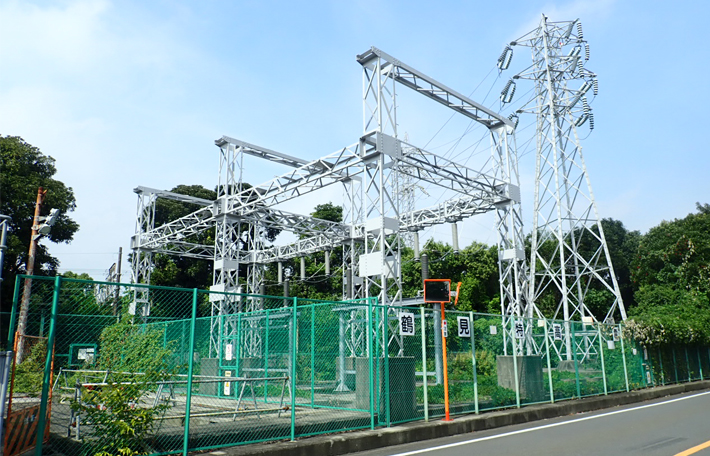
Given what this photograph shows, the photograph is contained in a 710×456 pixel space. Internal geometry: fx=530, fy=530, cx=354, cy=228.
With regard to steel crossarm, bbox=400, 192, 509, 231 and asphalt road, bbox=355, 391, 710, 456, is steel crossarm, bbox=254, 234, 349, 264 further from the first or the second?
asphalt road, bbox=355, 391, 710, 456

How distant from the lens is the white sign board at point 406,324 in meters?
10.1

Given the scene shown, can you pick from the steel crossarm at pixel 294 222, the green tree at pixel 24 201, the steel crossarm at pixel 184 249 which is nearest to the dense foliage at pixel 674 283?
the steel crossarm at pixel 294 222

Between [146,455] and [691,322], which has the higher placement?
[691,322]

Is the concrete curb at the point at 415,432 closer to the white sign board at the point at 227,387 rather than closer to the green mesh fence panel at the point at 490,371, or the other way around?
the green mesh fence panel at the point at 490,371

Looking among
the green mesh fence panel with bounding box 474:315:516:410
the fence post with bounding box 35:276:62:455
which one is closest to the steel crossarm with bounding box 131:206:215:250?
the green mesh fence panel with bounding box 474:315:516:410

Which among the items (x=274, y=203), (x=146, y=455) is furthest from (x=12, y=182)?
(x=146, y=455)

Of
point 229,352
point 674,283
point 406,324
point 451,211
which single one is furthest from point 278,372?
point 674,283

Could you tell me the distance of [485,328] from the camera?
12445 millimetres

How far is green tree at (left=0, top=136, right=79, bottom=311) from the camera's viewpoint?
26672 mm

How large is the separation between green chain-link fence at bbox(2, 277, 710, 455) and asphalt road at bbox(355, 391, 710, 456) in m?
1.17

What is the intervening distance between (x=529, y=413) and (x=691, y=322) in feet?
37.1

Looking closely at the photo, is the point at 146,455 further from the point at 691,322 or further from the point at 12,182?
the point at 12,182

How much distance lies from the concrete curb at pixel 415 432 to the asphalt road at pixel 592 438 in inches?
9.2

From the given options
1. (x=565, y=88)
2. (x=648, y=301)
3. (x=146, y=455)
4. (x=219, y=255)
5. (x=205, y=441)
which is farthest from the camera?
(x=648, y=301)
